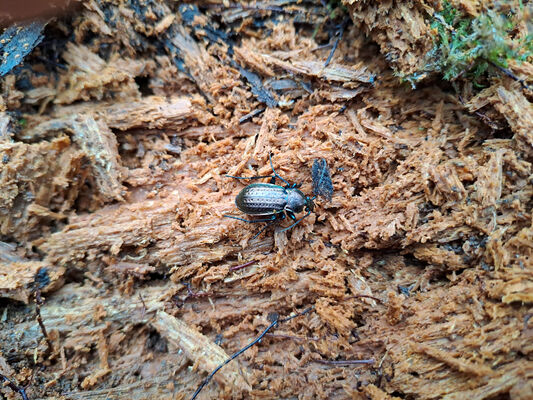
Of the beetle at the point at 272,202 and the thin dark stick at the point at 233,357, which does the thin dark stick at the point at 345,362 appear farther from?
the beetle at the point at 272,202

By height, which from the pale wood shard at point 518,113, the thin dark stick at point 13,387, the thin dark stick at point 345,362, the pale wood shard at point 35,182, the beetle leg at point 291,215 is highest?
the pale wood shard at point 518,113

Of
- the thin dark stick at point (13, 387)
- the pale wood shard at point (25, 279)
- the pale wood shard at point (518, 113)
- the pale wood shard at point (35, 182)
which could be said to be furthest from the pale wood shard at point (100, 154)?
the pale wood shard at point (518, 113)

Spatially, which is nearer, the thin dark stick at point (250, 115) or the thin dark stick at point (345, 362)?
the thin dark stick at point (345, 362)

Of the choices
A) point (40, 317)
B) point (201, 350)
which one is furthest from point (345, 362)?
point (40, 317)

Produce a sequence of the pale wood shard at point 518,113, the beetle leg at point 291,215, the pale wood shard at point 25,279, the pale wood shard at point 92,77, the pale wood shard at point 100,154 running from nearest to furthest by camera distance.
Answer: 1. the pale wood shard at point 518,113
2. the pale wood shard at point 25,279
3. the beetle leg at point 291,215
4. the pale wood shard at point 100,154
5. the pale wood shard at point 92,77

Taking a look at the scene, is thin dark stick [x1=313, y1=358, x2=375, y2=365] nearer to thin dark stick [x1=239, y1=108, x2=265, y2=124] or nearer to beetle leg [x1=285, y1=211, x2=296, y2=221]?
beetle leg [x1=285, y1=211, x2=296, y2=221]

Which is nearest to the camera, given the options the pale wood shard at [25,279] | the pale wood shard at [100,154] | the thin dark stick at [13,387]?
the thin dark stick at [13,387]

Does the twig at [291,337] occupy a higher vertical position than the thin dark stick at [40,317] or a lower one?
lower

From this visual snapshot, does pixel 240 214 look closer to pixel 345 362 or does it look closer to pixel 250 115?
pixel 250 115
